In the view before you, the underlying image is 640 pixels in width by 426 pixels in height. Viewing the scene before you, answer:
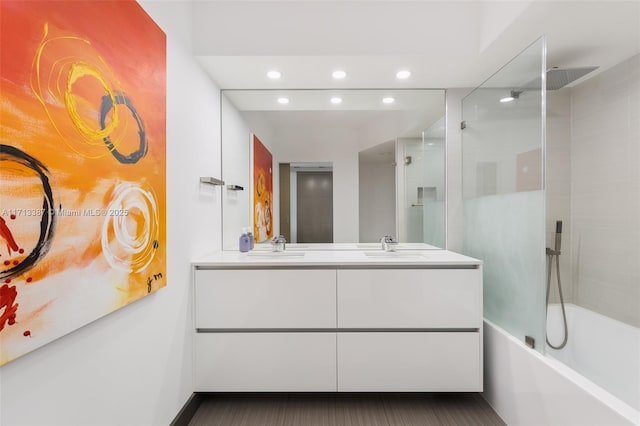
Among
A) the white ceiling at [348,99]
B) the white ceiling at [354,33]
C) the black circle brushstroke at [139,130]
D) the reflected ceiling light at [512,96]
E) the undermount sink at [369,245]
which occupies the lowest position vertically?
the undermount sink at [369,245]

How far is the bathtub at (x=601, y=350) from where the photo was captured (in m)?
1.65

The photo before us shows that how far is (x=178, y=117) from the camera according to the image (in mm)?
1550

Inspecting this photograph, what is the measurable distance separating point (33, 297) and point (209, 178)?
1.18m

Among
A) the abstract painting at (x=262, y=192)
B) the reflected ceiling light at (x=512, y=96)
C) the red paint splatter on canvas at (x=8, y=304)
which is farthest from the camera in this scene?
the abstract painting at (x=262, y=192)

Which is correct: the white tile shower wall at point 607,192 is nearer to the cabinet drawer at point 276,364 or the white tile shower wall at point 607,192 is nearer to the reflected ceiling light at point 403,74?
the reflected ceiling light at point 403,74

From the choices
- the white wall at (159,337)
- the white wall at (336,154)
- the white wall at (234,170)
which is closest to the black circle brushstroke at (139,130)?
the white wall at (159,337)

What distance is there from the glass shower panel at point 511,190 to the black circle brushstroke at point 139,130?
74.0 inches

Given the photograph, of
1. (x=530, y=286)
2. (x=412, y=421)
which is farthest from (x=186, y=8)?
(x=412, y=421)

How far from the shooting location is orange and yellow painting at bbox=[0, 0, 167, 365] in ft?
2.37

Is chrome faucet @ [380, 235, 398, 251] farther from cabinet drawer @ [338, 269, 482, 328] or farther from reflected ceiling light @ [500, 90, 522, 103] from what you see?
reflected ceiling light @ [500, 90, 522, 103]

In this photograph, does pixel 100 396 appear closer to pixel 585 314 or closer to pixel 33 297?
pixel 33 297

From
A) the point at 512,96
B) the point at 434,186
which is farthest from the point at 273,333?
the point at 512,96

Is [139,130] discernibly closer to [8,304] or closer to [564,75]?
[8,304]

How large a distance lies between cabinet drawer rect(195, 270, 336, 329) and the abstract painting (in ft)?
1.92
